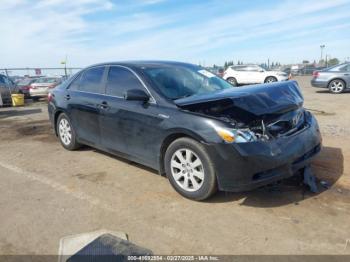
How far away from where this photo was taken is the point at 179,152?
13.7 ft

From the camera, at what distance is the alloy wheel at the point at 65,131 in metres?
6.46

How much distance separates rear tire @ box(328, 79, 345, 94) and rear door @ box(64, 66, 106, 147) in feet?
43.8

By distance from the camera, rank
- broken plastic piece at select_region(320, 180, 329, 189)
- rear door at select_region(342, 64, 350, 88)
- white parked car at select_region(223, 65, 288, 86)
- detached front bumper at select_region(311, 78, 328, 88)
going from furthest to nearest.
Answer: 1. white parked car at select_region(223, 65, 288, 86)
2. detached front bumper at select_region(311, 78, 328, 88)
3. rear door at select_region(342, 64, 350, 88)
4. broken plastic piece at select_region(320, 180, 329, 189)

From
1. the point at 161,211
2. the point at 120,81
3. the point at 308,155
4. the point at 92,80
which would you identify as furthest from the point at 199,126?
the point at 92,80

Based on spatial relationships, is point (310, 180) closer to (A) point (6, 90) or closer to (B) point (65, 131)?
(B) point (65, 131)

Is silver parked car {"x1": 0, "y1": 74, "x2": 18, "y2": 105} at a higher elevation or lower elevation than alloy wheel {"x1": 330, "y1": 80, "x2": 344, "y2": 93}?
higher

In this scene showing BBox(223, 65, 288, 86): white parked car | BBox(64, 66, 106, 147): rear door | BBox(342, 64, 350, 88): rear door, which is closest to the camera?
BBox(64, 66, 106, 147): rear door

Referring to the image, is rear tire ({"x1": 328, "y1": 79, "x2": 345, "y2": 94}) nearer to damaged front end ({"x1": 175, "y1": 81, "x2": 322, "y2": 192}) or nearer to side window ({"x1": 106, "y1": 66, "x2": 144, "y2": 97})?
damaged front end ({"x1": 175, "y1": 81, "x2": 322, "y2": 192})

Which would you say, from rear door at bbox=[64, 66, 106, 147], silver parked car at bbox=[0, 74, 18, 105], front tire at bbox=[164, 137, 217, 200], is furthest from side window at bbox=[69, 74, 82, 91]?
silver parked car at bbox=[0, 74, 18, 105]

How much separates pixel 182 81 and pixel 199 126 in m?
1.25

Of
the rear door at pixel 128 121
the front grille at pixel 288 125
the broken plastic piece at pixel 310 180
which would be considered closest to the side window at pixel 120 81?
the rear door at pixel 128 121

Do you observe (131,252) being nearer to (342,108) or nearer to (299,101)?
(299,101)

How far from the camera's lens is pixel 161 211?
3920mm

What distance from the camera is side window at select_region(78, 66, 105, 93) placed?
5.66 m
